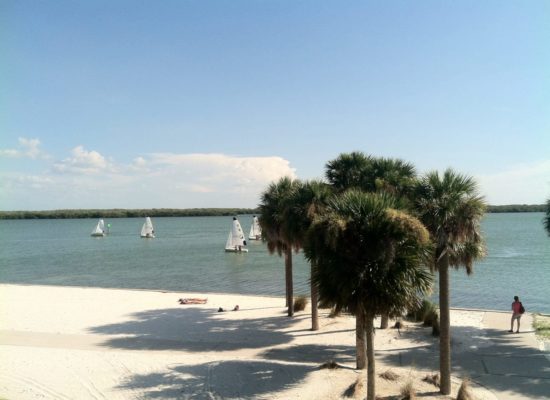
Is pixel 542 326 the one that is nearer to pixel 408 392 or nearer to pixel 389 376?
pixel 389 376

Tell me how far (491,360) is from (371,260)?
7.01 metres

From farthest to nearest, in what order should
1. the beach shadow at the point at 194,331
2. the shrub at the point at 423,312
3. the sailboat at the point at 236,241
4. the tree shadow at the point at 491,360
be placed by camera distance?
the sailboat at the point at 236,241 → the shrub at the point at 423,312 → the beach shadow at the point at 194,331 → the tree shadow at the point at 491,360

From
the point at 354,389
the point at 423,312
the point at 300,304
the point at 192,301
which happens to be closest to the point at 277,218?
the point at 300,304

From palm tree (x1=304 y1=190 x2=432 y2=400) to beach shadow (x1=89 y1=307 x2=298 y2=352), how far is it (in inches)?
281

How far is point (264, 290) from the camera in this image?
32.0m

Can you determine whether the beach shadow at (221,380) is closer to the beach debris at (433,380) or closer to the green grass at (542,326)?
the beach debris at (433,380)

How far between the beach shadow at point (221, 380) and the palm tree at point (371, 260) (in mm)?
2985

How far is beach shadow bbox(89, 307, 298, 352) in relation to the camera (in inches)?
622

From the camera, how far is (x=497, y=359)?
1353 cm

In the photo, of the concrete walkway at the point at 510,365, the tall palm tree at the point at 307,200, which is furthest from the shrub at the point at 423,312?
the tall palm tree at the point at 307,200

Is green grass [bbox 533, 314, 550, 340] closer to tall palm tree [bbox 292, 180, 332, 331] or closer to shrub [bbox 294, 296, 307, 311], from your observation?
tall palm tree [bbox 292, 180, 332, 331]

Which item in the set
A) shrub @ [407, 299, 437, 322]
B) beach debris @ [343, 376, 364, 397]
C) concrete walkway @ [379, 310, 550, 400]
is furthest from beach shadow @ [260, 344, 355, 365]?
shrub @ [407, 299, 437, 322]

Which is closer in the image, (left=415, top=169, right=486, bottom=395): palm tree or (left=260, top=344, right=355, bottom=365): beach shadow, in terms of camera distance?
(left=415, top=169, right=486, bottom=395): palm tree

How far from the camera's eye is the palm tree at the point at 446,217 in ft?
33.9
